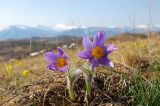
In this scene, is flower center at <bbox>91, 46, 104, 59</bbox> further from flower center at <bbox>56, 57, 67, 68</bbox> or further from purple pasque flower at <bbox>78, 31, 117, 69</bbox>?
flower center at <bbox>56, 57, 67, 68</bbox>

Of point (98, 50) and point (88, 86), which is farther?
point (88, 86)

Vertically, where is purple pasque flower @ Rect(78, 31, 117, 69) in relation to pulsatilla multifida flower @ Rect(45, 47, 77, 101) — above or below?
above

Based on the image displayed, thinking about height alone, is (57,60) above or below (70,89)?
above

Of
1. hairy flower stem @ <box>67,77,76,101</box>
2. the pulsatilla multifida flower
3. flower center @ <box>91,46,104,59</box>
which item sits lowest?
hairy flower stem @ <box>67,77,76,101</box>

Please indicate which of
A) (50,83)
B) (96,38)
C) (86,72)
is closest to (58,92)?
(50,83)

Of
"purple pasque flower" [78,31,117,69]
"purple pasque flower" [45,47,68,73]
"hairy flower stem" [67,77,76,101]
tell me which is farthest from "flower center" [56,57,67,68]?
"purple pasque flower" [78,31,117,69]

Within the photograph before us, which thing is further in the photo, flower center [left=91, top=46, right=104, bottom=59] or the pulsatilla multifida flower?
the pulsatilla multifida flower

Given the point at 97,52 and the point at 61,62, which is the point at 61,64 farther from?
the point at 97,52

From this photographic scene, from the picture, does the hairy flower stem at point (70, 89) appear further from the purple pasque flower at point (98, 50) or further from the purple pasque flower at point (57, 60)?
the purple pasque flower at point (98, 50)

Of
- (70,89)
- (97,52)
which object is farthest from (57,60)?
(97,52)
